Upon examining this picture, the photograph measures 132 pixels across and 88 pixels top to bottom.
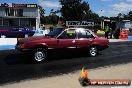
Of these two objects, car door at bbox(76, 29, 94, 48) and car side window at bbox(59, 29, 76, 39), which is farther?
car door at bbox(76, 29, 94, 48)

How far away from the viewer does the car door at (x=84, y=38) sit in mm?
14062

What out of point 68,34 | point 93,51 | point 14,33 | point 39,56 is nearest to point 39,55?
point 39,56

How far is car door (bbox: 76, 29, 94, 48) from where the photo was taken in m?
14.1

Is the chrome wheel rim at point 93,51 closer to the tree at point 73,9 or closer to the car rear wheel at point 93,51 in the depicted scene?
the car rear wheel at point 93,51

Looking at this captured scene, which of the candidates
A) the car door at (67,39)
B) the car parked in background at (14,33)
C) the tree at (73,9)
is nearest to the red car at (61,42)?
the car door at (67,39)

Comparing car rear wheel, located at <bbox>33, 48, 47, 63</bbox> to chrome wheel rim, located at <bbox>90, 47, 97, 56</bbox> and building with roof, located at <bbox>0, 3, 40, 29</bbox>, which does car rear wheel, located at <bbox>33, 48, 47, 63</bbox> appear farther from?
building with roof, located at <bbox>0, 3, 40, 29</bbox>

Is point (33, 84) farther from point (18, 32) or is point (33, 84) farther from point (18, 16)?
point (18, 16)

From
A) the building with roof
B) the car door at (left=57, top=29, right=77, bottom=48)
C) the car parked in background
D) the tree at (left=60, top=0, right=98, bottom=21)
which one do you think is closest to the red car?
the car door at (left=57, top=29, right=77, bottom=48)

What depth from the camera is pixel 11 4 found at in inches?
2263

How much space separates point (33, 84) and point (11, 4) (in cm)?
5063

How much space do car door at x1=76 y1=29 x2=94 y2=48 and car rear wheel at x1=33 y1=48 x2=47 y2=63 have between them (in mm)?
2039

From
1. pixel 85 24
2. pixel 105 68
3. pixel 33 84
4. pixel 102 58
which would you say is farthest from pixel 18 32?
pixel 33 84

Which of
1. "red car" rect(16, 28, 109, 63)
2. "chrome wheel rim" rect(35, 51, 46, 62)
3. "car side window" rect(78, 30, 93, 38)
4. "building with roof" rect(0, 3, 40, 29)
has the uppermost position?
"building with roof" rect(0, 3, 40, 29)

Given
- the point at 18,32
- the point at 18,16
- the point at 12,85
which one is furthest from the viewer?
the point at 18,16
